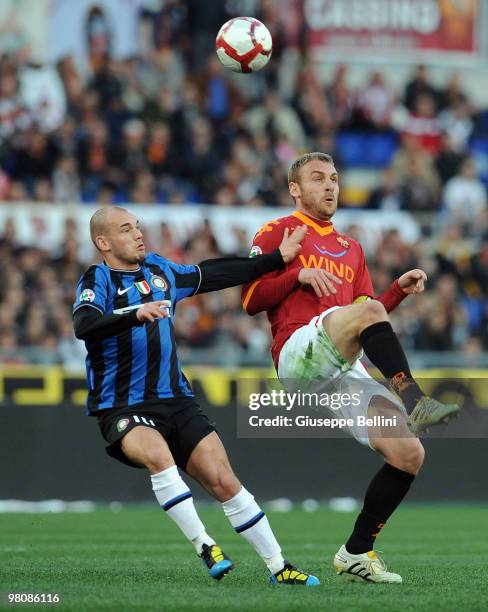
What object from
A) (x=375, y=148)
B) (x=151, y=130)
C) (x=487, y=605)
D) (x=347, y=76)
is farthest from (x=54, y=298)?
(x=487, y=605)

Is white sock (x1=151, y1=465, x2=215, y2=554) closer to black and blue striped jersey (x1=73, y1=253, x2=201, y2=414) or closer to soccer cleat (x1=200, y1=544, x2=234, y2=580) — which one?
soccer cleat (x1=200, y1=544, x2=234, y2=580)

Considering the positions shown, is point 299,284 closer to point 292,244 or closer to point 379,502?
point 292,244

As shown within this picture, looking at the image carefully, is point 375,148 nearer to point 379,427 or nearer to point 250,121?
point 250,121

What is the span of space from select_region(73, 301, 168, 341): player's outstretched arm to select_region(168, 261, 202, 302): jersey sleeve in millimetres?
600

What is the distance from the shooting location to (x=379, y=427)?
757 centimetres

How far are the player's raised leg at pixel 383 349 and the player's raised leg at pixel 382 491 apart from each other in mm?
333

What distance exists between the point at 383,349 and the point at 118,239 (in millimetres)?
1714

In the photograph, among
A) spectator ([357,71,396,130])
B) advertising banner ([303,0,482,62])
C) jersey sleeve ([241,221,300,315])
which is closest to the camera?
jersey sleeve ([241,221,300,315])

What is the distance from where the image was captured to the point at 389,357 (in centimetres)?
720

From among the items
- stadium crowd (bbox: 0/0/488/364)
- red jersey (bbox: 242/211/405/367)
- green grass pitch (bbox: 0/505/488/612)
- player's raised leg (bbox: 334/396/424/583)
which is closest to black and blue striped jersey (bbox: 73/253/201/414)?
red jersey (bbox: 242/211/405/367)

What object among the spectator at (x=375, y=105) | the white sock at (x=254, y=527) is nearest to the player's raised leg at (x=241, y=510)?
the white sock at (x=254, y=527)

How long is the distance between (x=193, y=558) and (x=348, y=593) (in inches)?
103

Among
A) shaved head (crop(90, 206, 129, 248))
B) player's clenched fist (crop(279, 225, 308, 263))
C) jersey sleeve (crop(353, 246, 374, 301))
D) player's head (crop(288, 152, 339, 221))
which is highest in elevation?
player's head (crop(288, 152, 339, 221))

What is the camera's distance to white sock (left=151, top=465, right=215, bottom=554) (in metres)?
7.42
